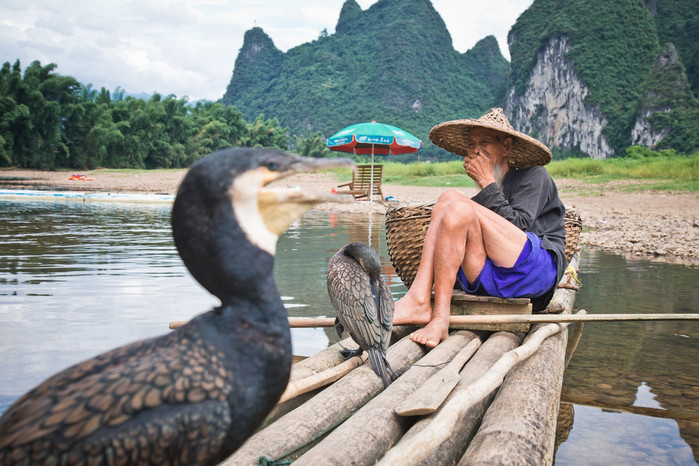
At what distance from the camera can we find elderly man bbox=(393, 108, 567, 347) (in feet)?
9.68

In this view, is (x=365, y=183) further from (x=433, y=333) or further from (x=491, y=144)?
(x=433, y=333)

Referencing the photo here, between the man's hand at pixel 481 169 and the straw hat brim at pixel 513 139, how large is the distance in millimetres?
194

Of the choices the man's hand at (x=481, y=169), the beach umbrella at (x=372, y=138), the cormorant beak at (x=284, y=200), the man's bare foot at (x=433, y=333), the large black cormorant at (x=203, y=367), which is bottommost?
the man's bare foot at (x=433, y=333)

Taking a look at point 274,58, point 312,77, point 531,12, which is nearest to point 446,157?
point 531,12

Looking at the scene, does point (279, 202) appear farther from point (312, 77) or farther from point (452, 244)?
point (312, 77)

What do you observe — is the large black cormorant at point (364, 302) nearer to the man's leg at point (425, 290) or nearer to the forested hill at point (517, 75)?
the man's leg at point (425, 290)

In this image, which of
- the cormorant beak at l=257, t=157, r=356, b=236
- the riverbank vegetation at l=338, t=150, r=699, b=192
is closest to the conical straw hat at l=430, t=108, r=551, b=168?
the cormorant beak at l=257, t=157, r=356, b=236

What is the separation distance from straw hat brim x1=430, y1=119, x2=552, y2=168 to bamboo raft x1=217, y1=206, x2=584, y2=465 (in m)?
1.16

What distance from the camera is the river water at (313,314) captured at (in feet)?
8.99

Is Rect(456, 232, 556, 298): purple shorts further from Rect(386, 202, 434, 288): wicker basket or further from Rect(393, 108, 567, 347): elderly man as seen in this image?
Rect(386, 202, 434, 288): wicker basket

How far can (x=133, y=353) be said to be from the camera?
112 centimetres

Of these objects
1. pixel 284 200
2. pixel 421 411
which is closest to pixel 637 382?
pixel 421 411

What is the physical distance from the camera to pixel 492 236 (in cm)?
297

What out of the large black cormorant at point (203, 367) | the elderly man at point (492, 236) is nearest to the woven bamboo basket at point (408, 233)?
the elderly man at point (492, 236)
